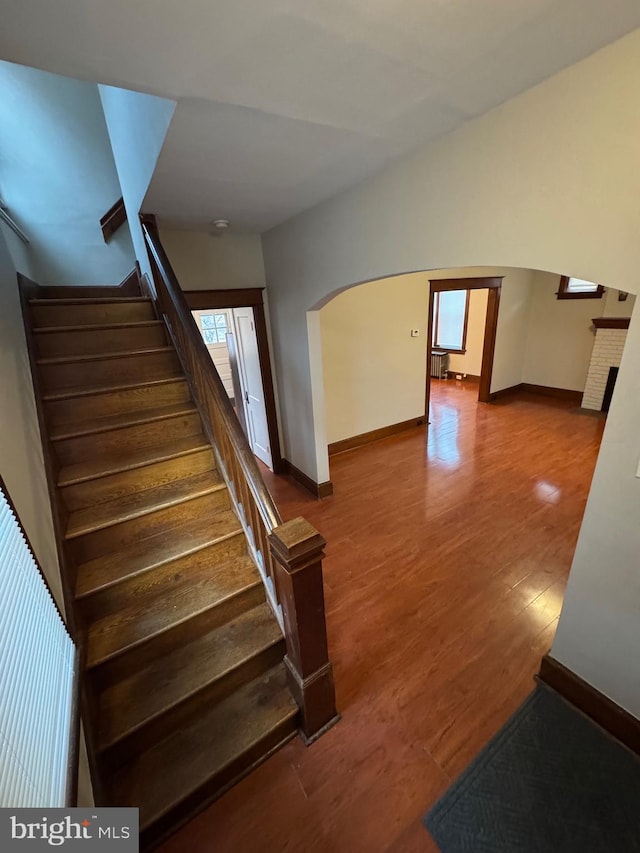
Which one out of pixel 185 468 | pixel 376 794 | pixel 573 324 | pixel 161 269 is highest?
pixel 161 269

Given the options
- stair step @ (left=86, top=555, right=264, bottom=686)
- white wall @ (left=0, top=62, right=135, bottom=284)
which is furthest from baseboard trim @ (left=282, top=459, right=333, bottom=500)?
white wall @ (left=0, top=62, right=135, bottom=284)

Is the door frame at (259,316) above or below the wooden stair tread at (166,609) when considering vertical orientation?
above

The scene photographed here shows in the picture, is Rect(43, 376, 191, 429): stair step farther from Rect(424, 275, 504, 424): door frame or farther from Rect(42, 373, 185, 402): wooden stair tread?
Rect(424, 275, 504, 424): door frame

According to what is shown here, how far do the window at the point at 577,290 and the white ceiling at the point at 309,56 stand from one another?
17.6 ft

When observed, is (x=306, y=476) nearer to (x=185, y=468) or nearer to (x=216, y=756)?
(x=185, y=468)

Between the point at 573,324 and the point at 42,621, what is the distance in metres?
7.19

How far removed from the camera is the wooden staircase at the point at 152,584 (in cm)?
138

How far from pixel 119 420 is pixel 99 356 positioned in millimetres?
481

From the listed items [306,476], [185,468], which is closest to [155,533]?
[185,468]

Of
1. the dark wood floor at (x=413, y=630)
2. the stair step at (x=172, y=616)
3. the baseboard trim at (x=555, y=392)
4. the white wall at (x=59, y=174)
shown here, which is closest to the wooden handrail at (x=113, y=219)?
the white wall at (x=59, y=174)

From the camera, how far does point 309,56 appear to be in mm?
1016

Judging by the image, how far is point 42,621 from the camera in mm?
1048

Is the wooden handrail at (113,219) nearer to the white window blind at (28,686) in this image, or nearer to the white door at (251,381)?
→ the white door at (251,381)

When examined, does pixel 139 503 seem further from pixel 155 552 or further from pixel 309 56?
pixel 309 56
